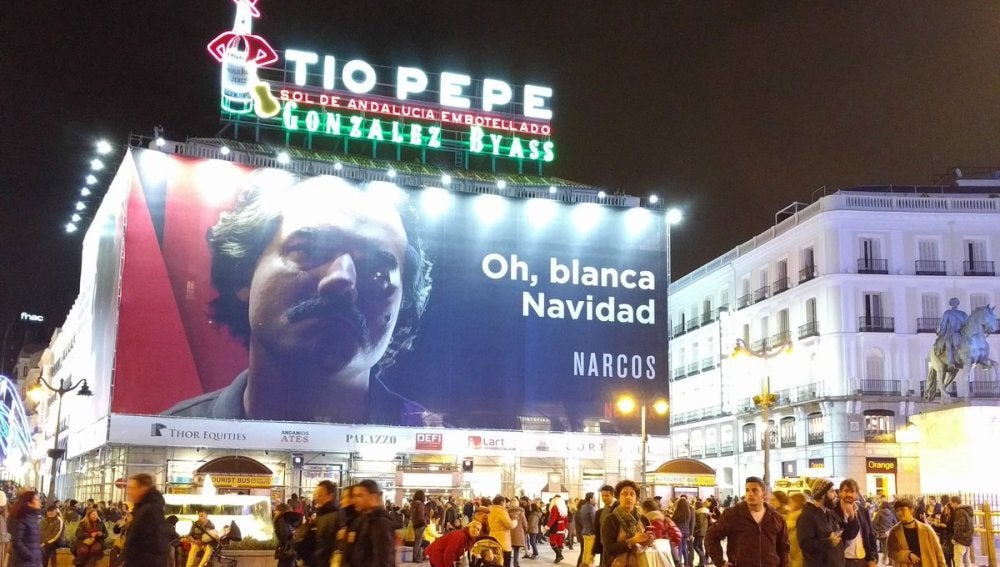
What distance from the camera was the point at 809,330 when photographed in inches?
2005

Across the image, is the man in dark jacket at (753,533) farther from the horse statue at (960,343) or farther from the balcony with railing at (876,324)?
the balcony with railing at (876,324)

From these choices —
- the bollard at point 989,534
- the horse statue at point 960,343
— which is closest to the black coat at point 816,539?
the bollard at point 989,534

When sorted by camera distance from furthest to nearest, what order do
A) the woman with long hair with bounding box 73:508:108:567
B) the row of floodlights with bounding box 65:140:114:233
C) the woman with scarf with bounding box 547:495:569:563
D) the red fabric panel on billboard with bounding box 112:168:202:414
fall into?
the row of floodlights with bounding box 65:140:114:233
the red fabric panel on billboard with bounding box 112:168:202:414
the woman with scarf with bounding box 547:495:569:563
the woman with long hair with bounding box 73:508:108:567

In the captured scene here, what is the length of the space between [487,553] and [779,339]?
4100 cm

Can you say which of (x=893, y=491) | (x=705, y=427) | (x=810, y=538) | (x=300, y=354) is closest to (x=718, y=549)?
(x=810, y=538)

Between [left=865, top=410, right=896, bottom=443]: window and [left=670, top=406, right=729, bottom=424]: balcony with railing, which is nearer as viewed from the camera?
[left=865, top=410, right=896, bottom=443]: window

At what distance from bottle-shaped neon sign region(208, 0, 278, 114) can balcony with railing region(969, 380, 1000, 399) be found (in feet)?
112

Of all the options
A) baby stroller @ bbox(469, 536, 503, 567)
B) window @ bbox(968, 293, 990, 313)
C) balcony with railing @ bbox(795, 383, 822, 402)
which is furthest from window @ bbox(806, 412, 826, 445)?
baby stroller @ bbox(469, 536, 503, 567)

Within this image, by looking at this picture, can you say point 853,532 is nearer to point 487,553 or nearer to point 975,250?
point 487,553

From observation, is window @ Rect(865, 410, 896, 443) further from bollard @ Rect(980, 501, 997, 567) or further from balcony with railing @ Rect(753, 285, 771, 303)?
bollard @ Rect(980, 501, 997, 567)

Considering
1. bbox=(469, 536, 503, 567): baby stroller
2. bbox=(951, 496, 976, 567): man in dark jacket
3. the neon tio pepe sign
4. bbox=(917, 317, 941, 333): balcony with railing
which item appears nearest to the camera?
bbox=(469, 536, 503, 567): baby stroller

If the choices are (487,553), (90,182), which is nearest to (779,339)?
(90,182)

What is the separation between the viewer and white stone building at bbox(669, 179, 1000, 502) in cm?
4791

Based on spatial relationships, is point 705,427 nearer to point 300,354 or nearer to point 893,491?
point 893,491
